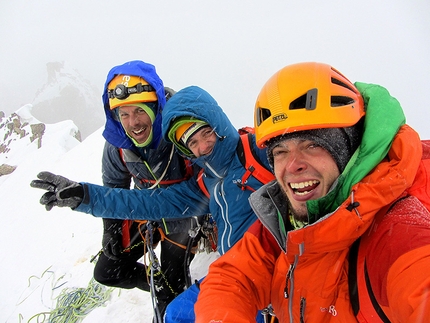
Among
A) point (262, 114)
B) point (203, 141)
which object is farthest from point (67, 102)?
point (262, 114)

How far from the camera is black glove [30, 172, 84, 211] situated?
8.78ft

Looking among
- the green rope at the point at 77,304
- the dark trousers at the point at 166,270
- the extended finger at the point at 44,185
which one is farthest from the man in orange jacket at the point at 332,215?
the green rope at the point at 77,304

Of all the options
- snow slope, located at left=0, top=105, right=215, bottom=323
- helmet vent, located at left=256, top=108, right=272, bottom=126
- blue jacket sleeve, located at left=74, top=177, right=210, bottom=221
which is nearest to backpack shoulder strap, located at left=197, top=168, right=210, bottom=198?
blue jacket sleeve, located at left=74, top=177, right=210, bottom=221

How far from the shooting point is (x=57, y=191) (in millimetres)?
2684

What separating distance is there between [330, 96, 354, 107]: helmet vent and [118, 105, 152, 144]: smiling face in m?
1.99

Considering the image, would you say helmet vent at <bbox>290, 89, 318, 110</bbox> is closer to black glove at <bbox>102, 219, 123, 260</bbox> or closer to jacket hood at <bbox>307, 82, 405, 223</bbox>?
jacket hood at <bbox>307, 82, 405, 223</bbox>

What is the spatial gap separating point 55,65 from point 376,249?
96.3m

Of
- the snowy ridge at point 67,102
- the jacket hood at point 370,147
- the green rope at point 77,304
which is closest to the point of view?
the jacket hood at point 370,147

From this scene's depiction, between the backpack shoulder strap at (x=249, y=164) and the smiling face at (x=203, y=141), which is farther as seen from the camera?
the smiling face at (x=203, y=141)

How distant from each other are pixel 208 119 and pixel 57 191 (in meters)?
1.66

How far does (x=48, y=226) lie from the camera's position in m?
7.91

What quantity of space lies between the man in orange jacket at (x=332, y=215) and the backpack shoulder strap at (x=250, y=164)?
0.37m

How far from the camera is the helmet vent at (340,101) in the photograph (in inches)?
60.1

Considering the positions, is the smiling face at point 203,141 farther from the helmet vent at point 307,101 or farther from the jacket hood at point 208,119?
the helmet vent at point 307,101
